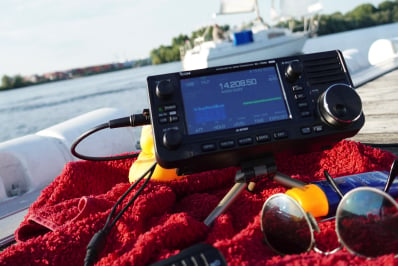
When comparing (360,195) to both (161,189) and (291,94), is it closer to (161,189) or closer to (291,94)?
(291,94)

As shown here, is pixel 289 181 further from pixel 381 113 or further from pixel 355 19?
pixel 355 19

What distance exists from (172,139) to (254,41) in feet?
52.4

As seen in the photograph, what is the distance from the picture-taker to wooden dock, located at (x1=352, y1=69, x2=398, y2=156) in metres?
1.67

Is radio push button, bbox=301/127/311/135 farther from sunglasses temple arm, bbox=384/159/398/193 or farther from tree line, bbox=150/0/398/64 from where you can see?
tree line, bbox=150/0/398/64

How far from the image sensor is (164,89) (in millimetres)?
829

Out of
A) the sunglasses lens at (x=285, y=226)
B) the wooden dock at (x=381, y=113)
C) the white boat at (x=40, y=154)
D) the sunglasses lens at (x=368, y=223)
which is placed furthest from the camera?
the white boat at (x=40, y=154)

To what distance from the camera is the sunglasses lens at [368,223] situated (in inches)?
24.1

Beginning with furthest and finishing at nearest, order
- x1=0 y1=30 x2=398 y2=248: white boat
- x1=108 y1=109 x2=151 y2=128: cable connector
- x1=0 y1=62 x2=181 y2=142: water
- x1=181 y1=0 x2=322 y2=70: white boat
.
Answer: x1=181 y1=0 x2=322 y2=70: white boat, x1=0 y1=62 x2=181 y2=142: water, x1=0 y1=30 x2=398 y2=248: white boat, x1=108 y1=109 x2=151 y2=128: cable connector

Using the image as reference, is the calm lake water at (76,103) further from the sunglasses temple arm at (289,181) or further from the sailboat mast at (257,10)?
the sunglasses temple arm at (289,181)

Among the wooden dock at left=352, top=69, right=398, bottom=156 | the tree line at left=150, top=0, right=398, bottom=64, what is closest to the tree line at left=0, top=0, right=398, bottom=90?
the tree line at left=150, top=0, right=398, bottom=64

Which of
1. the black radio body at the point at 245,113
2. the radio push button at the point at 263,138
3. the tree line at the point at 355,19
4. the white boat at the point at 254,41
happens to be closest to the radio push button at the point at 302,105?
the black radio body at the point at 245,113

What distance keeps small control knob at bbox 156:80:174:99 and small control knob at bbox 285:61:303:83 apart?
0.92ft

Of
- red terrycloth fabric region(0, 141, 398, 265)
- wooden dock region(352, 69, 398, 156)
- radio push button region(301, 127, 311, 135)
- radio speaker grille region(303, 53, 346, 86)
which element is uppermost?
radio speaker grille region(303, 53, 346, 86)

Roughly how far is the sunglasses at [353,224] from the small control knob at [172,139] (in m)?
0.23
